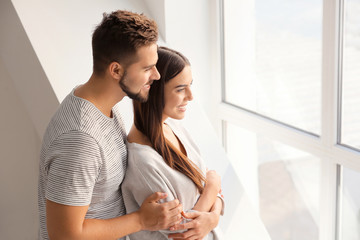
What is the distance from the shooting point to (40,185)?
5.31 feet

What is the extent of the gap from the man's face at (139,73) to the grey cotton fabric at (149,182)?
0.21 meters

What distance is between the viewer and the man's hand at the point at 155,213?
5.26 ft

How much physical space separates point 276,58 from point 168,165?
169 centimetres

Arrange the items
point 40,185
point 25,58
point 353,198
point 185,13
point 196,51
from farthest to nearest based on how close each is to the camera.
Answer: point 196,51 → point 185,13 → point 353,198 → point 25,58 → point 40,185

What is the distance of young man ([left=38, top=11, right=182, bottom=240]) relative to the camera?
1415 millimetres

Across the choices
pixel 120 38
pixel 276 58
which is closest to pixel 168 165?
pixel 120 38

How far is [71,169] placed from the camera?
140 centimetres

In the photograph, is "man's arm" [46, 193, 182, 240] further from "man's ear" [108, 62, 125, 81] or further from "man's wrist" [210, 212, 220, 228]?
"man's ear" [108, 62, 125, 81]

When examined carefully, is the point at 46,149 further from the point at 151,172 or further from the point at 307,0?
the point at 307,0

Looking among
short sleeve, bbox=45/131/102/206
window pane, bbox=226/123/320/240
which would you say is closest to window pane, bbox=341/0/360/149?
window pane, bbox=226/123/320/240

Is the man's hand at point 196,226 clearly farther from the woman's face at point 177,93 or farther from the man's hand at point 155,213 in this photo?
the woman's face at point 177,93

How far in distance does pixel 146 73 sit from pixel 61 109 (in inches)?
10.9

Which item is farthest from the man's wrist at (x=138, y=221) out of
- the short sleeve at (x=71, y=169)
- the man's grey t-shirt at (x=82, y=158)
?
the short sleeve at (x=71, y=169)

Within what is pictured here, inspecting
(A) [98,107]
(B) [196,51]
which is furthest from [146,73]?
(B) [196,51]
